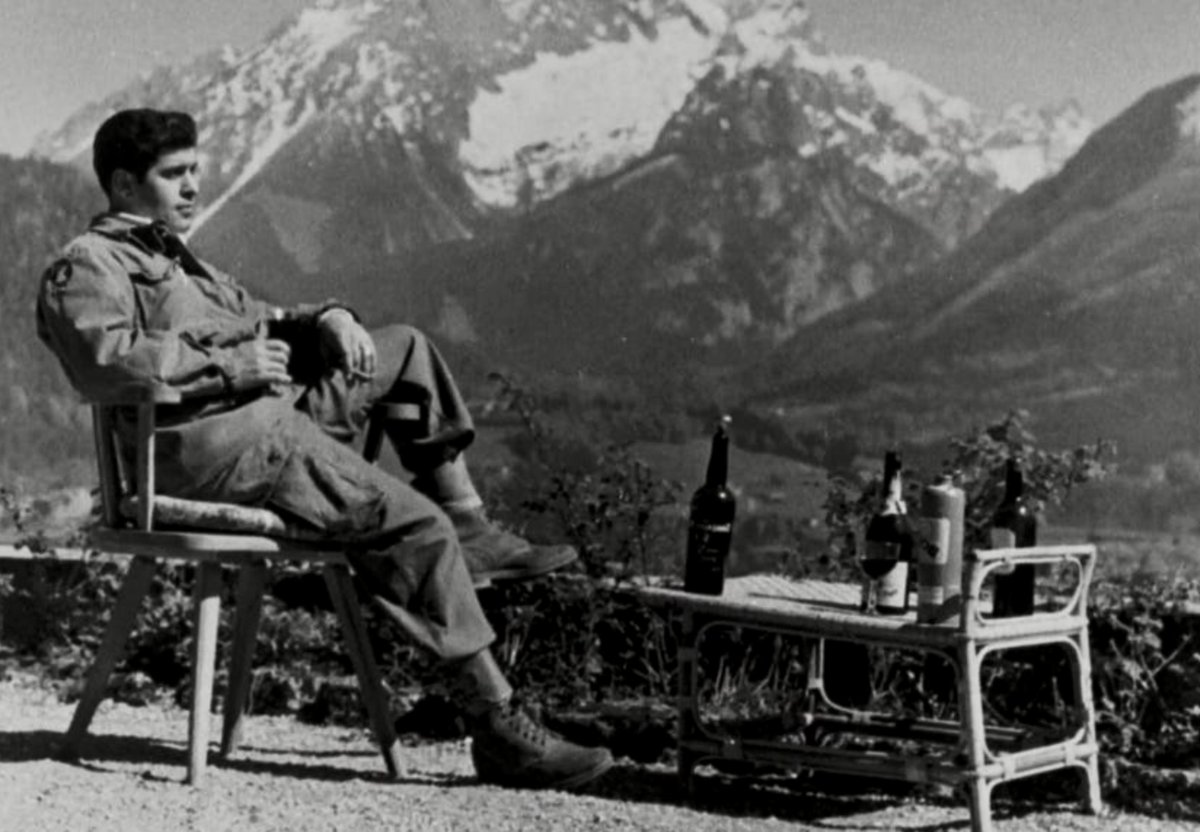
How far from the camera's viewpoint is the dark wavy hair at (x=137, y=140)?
4.03 metres

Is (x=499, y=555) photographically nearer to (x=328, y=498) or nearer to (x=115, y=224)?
(x=328, y=498)

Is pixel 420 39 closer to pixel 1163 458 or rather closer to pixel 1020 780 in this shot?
pixel 1163 458

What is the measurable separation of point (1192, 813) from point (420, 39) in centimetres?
505

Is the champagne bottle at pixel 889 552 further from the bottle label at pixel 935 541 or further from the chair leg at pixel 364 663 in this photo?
the chair leg at pixel 364 663

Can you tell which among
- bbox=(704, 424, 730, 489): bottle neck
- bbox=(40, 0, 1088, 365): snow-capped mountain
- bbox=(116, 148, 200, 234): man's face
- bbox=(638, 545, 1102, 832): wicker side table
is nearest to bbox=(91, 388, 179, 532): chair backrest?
bbox=(116, 148, 200, 234): man's face

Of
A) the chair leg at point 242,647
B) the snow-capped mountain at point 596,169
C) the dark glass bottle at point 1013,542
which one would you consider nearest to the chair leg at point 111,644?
the chair leg at point 242,647

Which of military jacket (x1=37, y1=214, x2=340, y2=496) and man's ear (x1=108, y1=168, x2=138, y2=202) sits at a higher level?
man's ear (x1=108, y1=168, x2=138, y2=202)

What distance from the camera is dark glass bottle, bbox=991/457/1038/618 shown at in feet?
13.0

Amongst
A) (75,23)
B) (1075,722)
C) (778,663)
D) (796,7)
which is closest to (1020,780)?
(1075,722)

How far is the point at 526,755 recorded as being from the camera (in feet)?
12.6

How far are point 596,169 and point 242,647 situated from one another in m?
3.78

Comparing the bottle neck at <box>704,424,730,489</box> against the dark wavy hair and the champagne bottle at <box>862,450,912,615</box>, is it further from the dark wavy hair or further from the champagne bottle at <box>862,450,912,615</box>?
the dark wavy hair

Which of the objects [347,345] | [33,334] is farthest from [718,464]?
[33,334]

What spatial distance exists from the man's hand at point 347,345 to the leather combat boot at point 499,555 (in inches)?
14.8
